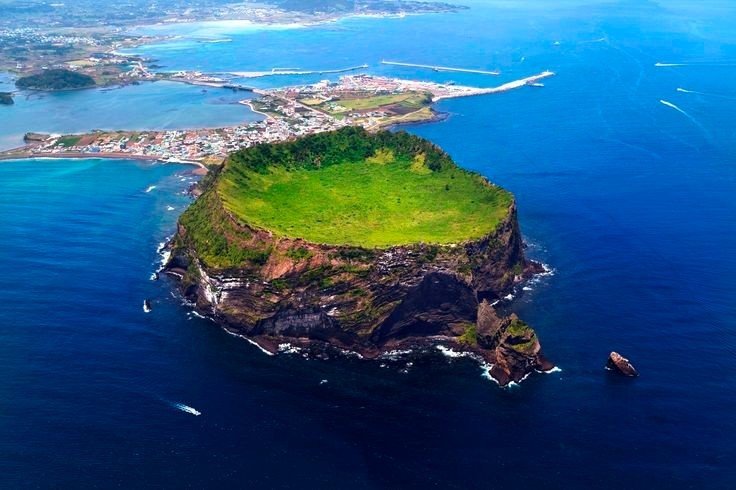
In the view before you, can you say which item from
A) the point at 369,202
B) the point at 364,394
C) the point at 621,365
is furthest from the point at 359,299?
the point at 621,365

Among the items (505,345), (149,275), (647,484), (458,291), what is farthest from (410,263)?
(149,275)

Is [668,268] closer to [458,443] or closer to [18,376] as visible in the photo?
[458,443]

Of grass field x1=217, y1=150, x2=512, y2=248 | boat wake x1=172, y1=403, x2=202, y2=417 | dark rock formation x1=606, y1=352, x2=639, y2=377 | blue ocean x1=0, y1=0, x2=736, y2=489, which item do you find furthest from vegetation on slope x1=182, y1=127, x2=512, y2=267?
dark rock formation x1=606, y1=352, x2=639, y2=377

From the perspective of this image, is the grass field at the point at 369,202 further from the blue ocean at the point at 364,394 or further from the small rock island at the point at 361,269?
the blue ocean at the point at 364,394

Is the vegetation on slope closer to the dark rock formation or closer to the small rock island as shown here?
the small rock island

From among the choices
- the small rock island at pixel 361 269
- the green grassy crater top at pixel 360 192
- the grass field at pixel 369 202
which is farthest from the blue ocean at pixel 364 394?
the green grassy crater top at pixel 360 192
